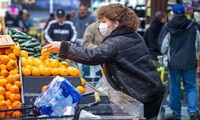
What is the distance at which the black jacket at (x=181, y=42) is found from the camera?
390 inches

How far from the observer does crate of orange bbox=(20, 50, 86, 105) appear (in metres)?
4.99

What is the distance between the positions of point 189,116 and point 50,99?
6.65 metres

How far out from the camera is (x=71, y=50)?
199 inches

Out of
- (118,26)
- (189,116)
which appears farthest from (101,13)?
(189,116)

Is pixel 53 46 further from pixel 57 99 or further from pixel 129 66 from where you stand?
pixel 57 99

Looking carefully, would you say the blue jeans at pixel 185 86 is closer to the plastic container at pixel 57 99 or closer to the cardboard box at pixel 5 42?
the cardboard box at pixel 5 42

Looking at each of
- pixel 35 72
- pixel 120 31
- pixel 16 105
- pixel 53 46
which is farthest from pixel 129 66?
pixel 16 105

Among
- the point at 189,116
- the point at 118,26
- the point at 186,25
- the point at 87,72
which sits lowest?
the point at 189,116

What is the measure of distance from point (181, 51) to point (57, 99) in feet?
19.9

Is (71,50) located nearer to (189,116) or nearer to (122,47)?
(122,47)

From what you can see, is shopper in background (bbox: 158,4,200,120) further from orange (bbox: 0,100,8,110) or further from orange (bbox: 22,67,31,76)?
orange (bbox: 0,100,8,110)

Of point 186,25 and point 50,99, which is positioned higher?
point 50,99

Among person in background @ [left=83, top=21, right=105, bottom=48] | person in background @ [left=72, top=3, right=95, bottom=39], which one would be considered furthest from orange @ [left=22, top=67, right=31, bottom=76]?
person in background @ [left=72, top=3, right=95, bottom=39]

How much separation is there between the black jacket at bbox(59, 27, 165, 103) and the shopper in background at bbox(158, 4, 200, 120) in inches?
177
